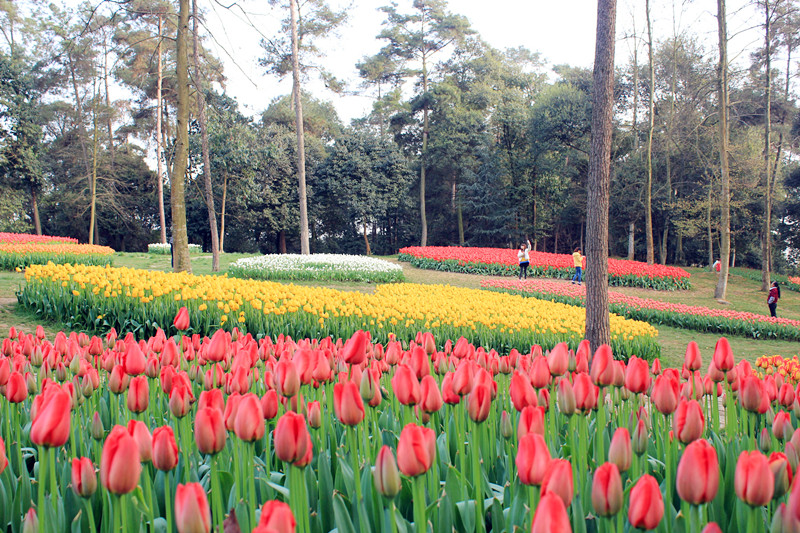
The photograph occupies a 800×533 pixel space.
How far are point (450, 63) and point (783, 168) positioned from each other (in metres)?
19.8

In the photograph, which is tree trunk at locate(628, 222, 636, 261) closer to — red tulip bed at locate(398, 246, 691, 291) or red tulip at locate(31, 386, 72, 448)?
red tulip bed at locate(398, 246, 691, 291)

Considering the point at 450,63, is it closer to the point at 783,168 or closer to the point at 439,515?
the point at 783,168

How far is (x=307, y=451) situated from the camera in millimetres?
1145

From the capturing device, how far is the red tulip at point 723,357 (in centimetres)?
186

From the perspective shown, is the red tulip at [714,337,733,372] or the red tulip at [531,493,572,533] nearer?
the red tulip at [531,493,572,533]

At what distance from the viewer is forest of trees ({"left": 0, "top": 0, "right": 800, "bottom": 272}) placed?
84.7ft

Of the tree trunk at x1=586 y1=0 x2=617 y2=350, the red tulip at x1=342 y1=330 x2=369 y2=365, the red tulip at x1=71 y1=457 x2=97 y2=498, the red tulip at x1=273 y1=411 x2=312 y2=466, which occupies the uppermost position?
the tree trunk at x1=586 y1=0 x2=617 y2=350

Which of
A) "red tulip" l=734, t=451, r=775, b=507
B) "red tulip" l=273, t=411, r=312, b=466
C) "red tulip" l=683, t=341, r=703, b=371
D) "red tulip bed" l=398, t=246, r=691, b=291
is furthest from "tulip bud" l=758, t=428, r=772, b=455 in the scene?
"red tulip bed" l=398, t=246, r=691, b=291

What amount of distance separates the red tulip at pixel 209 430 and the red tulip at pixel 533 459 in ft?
2.25

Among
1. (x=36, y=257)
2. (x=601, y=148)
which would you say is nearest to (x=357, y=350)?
(x=601, y=148)

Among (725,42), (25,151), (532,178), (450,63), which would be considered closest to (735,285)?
(725,42)

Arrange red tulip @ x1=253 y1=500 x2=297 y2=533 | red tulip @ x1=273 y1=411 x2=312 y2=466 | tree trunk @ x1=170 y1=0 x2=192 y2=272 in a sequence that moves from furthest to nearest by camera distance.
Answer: tree trunk @ x1=170 y1=0 x2=192 y2=272, red tulip @ x1=273 y1=411 x2=312 y2=466, red tulip @ x1=253 y1=500 x2=297 y2=533

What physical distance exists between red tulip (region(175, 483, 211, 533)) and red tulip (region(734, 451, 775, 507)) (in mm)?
962

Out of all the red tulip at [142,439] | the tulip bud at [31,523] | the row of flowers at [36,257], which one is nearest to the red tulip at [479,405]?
the red tulip at [142,439]
